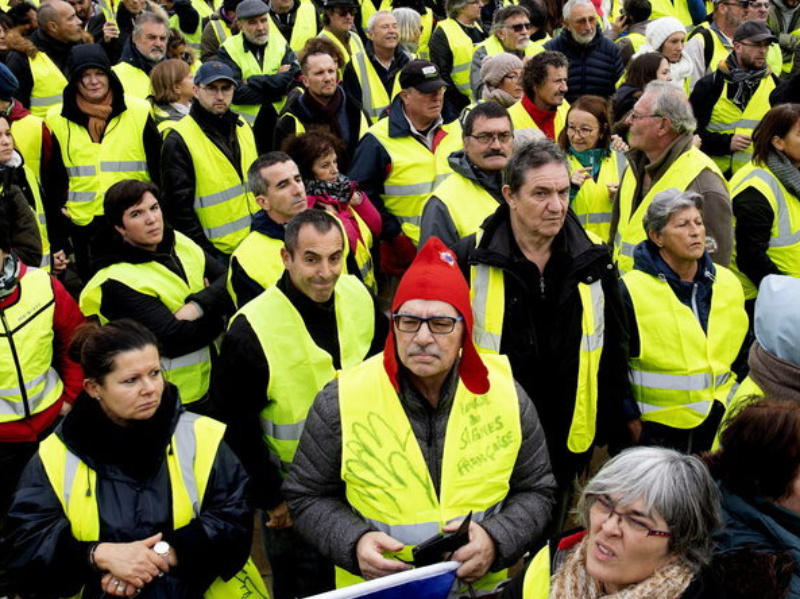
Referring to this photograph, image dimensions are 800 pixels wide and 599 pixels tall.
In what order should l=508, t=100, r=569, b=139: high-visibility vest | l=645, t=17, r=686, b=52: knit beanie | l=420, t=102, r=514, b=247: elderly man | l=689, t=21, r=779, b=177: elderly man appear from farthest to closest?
l=645, t=17, r=686, b=52: knit beanie → l=689, t=21, r=779, b=177: elderly man → l=508, t=100, r=569, b=139: high-visibility vest → l=420, t=102, r=514, b=247: elderly man

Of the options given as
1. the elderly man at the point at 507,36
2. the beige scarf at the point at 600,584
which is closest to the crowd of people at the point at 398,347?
the beige scarf at the point at 600,584

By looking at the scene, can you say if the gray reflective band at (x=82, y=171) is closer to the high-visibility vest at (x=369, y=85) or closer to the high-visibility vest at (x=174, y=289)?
the high-visibility vest at (x=174, y=289)

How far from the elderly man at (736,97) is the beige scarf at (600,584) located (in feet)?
17.6

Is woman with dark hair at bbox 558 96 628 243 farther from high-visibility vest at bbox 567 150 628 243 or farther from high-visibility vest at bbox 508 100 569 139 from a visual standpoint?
high-visibility vest at bbox 508 100 569 139

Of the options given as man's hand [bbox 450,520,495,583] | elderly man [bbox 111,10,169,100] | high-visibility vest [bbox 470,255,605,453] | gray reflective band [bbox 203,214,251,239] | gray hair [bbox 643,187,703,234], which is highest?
elderly man [bbox 111,10,169,100]

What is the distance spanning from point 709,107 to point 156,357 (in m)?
5.54

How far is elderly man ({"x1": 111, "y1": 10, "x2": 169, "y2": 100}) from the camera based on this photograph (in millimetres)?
8297

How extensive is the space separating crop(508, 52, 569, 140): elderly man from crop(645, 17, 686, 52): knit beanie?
1629 mm

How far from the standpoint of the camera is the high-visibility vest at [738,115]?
7.41 meters

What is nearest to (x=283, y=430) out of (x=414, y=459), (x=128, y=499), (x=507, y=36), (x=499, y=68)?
(x=128, y=499)

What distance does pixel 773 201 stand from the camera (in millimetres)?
5223

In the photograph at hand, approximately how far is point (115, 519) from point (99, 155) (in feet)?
12.9

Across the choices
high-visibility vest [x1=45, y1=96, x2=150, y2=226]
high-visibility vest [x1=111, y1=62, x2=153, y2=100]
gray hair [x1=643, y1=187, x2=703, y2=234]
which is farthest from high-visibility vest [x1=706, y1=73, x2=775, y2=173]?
high-visibility vest [x1=111, y1=62, x2=153, y2=100]

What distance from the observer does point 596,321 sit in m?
3.95
